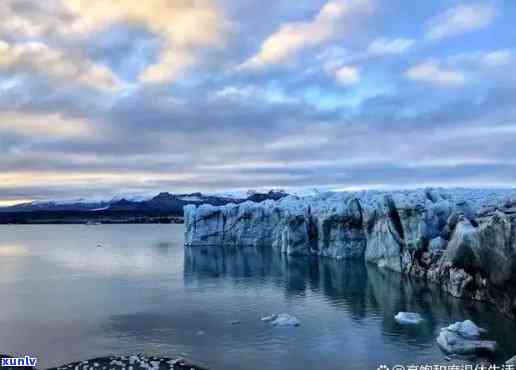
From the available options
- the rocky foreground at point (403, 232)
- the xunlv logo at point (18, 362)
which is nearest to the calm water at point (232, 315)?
the xunlv logo at point (18, 362)

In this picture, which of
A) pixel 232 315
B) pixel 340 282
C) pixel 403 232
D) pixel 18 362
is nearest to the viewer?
pixel 18 362

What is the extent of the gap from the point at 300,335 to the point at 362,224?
Answer: 23.7m

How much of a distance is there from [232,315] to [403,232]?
16081mm

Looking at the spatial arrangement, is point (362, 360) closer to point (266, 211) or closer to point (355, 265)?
point (355, 265)

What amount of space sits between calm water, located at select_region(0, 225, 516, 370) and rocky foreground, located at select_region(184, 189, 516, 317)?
51.2 inches

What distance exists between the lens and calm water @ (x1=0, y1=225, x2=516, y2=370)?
1748 centimetres

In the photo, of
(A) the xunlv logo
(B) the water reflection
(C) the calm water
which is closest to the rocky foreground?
(B) the water reflection

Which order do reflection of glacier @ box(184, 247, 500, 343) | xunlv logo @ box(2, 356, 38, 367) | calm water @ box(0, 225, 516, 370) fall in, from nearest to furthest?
1. xunlv logo @ box(2, 356, 38, 367)
2. calm water @ box(0, 225, 516, 370)
3. reflection of glacier @ box(184, 247, 500, 343)

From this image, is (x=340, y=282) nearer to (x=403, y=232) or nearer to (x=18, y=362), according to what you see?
(x=403, y=232)

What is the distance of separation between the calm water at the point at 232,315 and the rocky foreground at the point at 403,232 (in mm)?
1300

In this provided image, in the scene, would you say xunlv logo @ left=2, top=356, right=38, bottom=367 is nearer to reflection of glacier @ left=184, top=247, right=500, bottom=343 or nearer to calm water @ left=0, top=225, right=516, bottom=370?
calm water @ left=0, top=225, right=516, bottom=370

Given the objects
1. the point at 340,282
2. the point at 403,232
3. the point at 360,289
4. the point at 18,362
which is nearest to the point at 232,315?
the point at 18,362

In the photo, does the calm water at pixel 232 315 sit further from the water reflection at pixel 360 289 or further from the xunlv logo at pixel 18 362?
the xunlv logo at pixel 18 362

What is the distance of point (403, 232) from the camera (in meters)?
35.2
